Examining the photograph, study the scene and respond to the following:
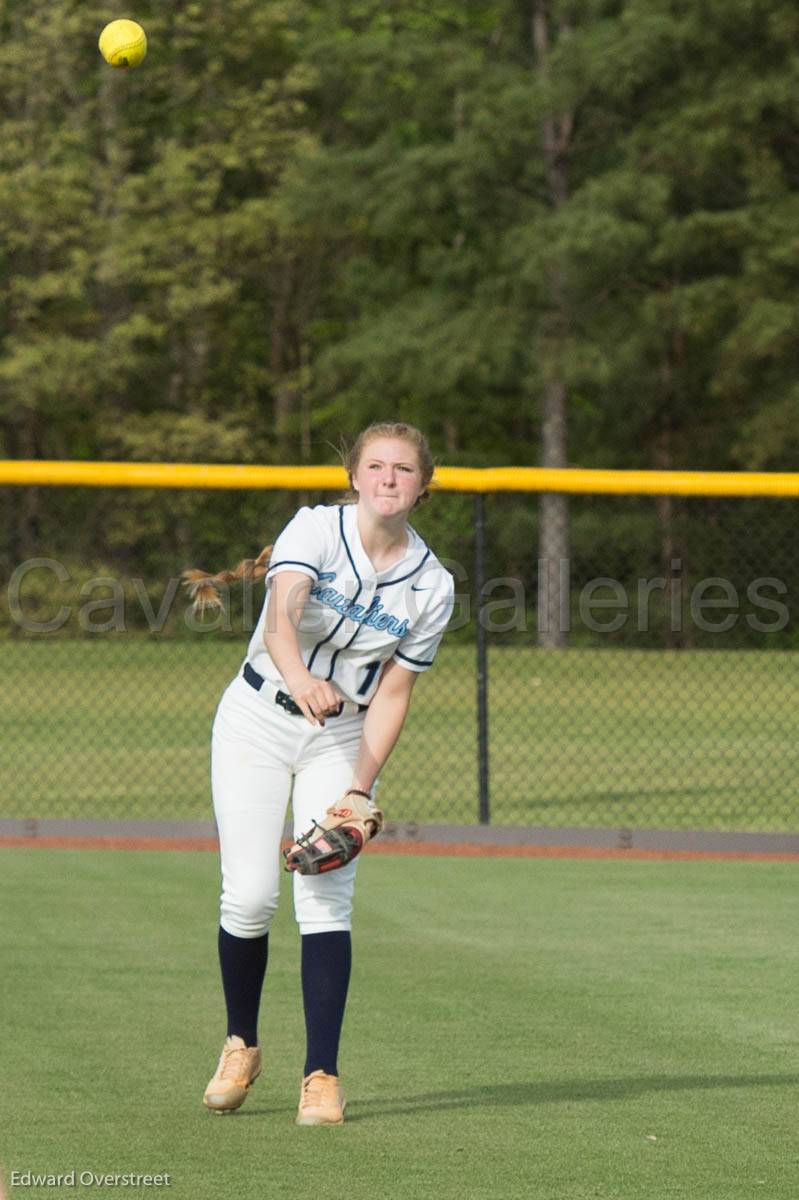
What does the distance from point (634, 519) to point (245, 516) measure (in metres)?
5.73

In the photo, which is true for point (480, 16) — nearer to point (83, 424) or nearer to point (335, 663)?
point (83, 424)

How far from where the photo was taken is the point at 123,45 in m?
7.37

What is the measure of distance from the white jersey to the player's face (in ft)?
0.45

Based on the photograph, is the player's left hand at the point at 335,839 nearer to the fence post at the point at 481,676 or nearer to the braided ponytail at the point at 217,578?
the braided ponytail at the point at 217,578

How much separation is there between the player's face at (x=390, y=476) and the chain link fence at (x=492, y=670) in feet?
16.3

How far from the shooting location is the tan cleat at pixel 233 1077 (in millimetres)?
5043

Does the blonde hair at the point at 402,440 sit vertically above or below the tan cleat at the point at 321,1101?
above

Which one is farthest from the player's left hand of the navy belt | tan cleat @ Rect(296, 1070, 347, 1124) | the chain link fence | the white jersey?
the chain link fence

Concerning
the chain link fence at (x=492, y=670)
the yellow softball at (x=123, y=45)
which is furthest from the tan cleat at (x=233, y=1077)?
the chain link fence at (x=492, y=670)

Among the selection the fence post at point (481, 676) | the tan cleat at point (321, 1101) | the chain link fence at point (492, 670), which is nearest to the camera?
the tan cleat at point (321, 1101)

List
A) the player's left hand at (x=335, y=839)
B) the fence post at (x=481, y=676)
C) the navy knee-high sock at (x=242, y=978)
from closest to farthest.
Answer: the player's left hand at (x=335, y=839) < the navy knee-high sock at (x=242, y=978) < the fence post at (x=481, y=676)

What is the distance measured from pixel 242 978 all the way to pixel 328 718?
2.49 ft

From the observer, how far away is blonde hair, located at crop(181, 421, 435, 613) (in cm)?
502

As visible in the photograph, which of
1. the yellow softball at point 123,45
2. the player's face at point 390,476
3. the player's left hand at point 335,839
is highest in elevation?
the yellow softball at point 123,45
